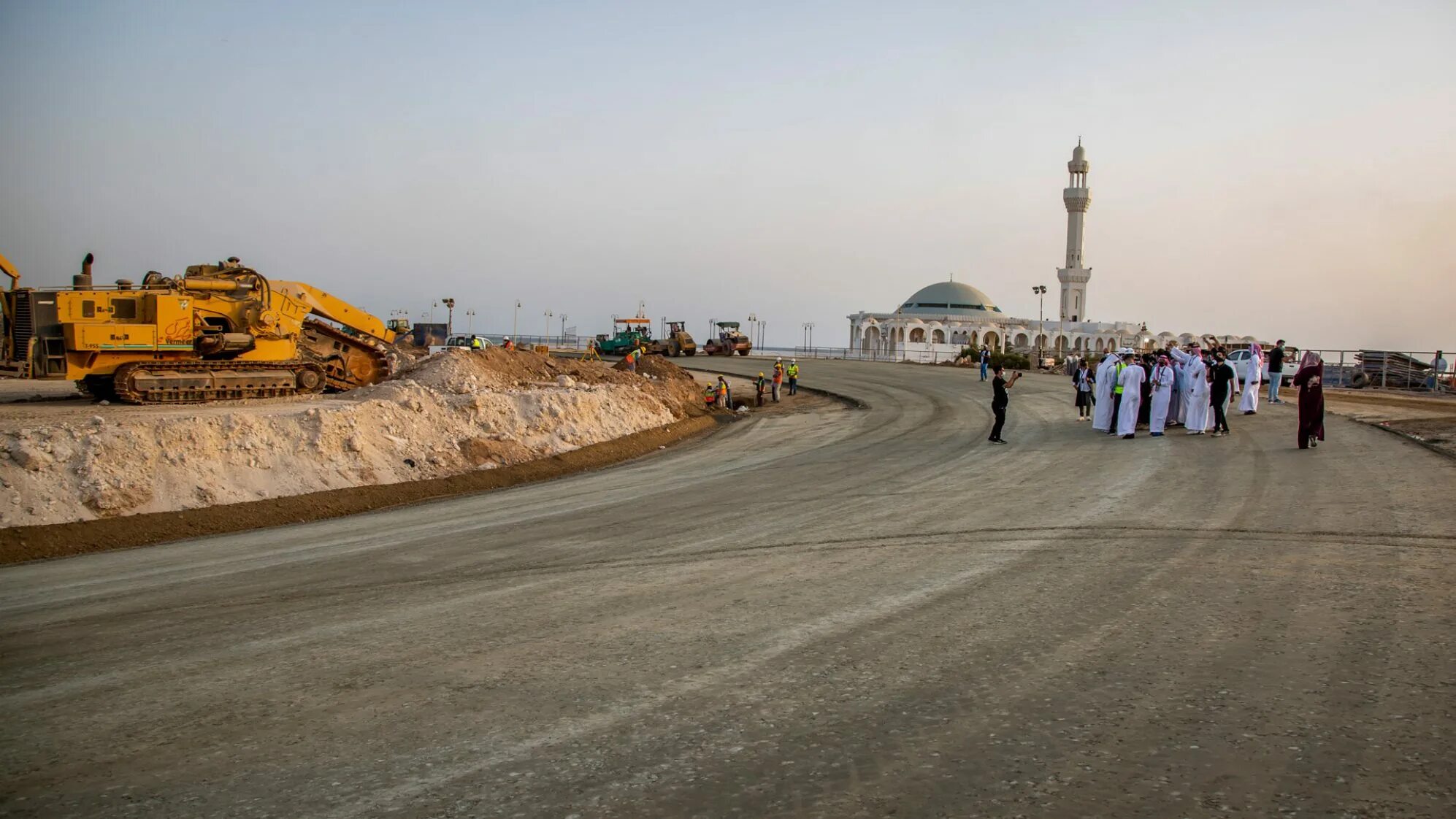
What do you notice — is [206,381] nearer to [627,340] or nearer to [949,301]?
[627,340]

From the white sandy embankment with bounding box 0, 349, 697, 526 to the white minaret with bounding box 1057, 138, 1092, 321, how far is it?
273 feet

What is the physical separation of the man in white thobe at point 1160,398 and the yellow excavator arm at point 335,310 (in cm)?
1969

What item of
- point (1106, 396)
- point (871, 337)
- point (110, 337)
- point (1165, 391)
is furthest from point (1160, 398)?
point (871, 337)

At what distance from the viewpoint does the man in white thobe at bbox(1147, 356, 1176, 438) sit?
20.6 m

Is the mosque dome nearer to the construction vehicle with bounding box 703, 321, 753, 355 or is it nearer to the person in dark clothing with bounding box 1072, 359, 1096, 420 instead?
the construction vehicle with bounding box 703, 321, 753, 355

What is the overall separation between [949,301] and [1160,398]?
330 feet

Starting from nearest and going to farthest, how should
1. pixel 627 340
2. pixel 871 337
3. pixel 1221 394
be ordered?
1. pixel 1221 394
2. pixel 627 340
3. pixel 871 337

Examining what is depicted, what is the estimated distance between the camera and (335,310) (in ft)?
85.4

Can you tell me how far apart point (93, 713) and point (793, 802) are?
391 centimetres

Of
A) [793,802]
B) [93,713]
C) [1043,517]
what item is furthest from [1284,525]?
[93,713]

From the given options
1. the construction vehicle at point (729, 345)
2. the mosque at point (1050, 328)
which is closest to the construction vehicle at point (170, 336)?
the construction vehicle at point (729, 345)

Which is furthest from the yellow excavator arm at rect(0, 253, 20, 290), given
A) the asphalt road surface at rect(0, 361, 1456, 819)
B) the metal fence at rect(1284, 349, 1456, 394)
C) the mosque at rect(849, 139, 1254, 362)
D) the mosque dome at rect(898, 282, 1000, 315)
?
the mosque dome at rect(898, 282, 1000, 315)

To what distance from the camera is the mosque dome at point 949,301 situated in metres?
118

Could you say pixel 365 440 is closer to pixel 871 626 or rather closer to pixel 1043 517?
pixel 1043 517
